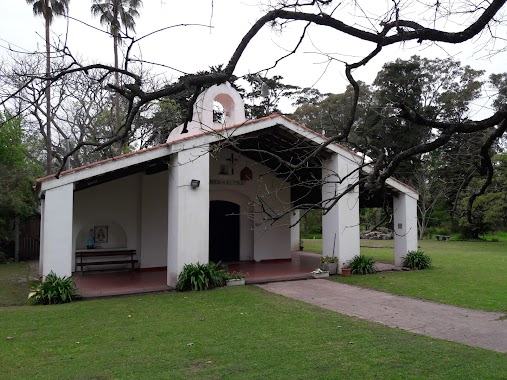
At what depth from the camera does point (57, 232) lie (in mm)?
9992

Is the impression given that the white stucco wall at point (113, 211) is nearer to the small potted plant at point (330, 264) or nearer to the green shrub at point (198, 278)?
the green shrub at point (198, 278)

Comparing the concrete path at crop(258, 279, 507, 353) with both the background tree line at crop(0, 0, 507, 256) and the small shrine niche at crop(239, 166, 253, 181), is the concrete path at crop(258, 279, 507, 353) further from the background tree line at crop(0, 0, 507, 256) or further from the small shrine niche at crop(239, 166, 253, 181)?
the small shrine niche at crop(239, 166, 253, 181)

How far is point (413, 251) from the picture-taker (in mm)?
14898

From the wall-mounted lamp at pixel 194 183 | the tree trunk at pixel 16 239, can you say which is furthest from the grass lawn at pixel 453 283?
the tree trunk at pixel 16 239

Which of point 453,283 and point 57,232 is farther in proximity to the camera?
point 453,283

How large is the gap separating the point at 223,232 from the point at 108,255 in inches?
170

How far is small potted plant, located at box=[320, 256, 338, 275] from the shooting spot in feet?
43.5

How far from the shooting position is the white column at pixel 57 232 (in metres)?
9.91

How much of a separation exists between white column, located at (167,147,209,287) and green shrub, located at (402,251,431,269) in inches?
282

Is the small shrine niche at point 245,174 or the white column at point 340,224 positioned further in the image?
the small shrine niche at point 245,174

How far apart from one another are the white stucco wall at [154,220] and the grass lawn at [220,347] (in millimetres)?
6111

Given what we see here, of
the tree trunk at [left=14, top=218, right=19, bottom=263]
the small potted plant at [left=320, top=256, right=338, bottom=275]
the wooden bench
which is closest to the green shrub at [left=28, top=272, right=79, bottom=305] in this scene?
the wooden bench

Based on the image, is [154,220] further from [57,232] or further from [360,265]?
[360,265]

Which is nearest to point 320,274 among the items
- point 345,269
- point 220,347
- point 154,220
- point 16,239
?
point 345,269
